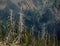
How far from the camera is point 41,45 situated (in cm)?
256

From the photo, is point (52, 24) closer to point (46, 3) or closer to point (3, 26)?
point (46, 3)

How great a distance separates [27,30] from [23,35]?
7 cm

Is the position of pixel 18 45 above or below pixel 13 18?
below

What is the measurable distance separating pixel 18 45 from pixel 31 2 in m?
0.48

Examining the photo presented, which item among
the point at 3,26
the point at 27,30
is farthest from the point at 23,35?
the point at 3,26

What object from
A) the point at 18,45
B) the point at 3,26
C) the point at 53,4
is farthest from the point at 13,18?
the point at 53,4

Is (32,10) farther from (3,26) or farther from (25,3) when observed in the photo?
(3,26)

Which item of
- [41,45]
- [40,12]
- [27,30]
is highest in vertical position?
[40,12]

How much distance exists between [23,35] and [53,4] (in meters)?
0.47

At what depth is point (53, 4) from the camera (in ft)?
8.54

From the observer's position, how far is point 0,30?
8.34 feet

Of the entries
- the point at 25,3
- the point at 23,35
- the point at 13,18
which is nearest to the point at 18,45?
the point at 23,35

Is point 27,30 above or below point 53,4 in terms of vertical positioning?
below

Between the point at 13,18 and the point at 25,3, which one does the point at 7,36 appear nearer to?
the point at 13,18
